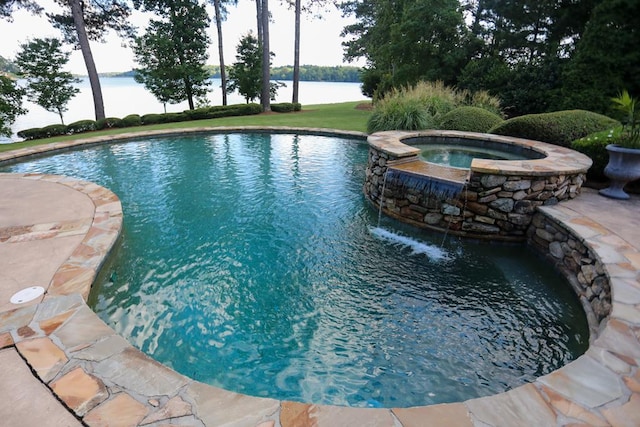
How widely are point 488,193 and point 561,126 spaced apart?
292 centimetres

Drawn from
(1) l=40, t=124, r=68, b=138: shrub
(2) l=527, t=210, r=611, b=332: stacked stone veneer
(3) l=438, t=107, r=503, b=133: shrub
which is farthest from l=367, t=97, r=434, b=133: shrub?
(1) l=40, t=124, r=68, b=138: shrub

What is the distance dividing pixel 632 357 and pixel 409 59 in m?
13.8

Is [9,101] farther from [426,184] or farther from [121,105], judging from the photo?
[121,105]

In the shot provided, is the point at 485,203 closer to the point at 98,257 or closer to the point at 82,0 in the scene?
the point at 98,257

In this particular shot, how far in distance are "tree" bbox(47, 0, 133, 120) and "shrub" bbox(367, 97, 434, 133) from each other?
10803 mm

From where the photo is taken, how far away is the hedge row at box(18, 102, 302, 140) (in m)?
10.6

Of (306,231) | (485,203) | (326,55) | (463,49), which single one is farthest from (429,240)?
(326,55)

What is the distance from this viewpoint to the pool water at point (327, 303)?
7.35ft

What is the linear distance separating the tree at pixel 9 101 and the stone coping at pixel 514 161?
11.7m

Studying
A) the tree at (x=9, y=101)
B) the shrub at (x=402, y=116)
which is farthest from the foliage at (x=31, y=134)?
the shrub at (x=402, y=116)

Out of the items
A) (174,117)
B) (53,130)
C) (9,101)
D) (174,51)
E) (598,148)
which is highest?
(174,51)

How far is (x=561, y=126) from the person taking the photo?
5723 millimetres

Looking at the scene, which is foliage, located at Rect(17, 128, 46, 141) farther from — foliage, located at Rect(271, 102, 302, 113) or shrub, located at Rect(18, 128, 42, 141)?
foliage, located at Rect(271, 102, 302, 113)

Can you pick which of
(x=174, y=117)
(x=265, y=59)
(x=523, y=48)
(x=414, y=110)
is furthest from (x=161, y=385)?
(x=523, y=48)
